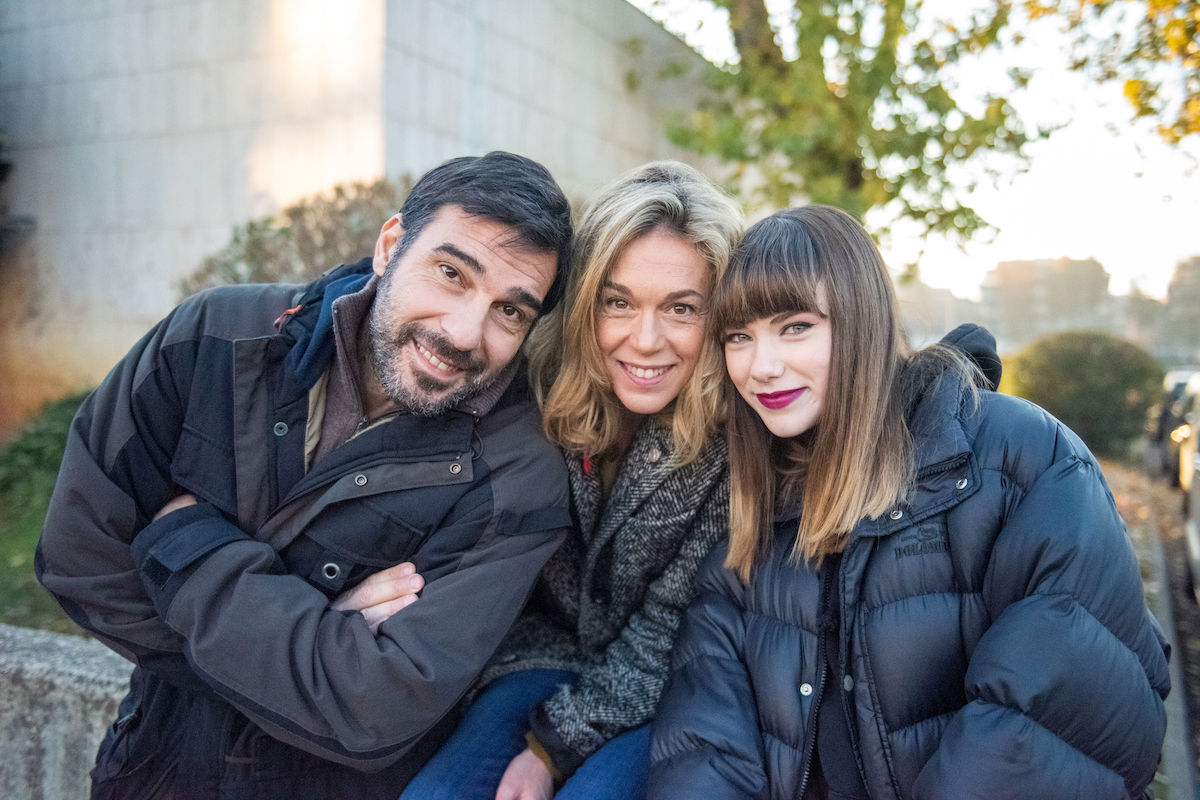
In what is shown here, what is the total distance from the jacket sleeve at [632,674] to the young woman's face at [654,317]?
38 centimetres

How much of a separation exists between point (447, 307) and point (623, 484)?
2.54ft

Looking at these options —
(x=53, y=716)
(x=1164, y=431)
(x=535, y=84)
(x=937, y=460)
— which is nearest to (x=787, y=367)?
(x=937, y=460)

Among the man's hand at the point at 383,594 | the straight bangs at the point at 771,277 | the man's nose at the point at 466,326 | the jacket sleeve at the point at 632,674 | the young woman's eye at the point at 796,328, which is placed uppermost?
the straight bangs at the point at 771,277

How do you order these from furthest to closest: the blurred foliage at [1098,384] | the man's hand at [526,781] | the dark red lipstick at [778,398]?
1. the blurred foliage at [1098,384]
2. the man's hand at [526,781]
3. the dark red lipstick at [778,398]

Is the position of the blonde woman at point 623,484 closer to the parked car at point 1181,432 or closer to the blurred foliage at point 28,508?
the blurred foliage at point 28,508

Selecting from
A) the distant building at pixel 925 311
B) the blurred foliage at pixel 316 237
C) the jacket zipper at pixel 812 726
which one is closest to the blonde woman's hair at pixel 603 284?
the distant building at pixel 925 311

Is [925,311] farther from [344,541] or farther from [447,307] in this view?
[344,541]

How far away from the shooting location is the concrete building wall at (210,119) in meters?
5.42

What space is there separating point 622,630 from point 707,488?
1.87 feet

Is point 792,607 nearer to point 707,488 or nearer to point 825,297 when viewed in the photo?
point 707,488

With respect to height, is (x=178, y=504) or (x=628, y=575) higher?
(x=178, y=504)

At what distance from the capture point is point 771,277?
2.15 m

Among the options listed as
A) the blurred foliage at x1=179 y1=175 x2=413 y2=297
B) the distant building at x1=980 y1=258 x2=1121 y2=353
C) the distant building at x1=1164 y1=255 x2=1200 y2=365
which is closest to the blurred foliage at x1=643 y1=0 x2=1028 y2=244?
the blurred foliage at x1=179 y1=175 x2=413 y2=297

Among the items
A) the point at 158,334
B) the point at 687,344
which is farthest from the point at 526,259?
the point at 158,334
